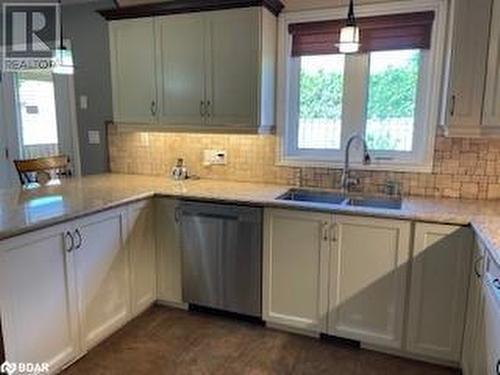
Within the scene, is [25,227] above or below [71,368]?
above

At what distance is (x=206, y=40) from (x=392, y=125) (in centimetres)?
143

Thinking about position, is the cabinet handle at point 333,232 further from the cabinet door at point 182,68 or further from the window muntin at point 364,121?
the cabinet door at point 182,68

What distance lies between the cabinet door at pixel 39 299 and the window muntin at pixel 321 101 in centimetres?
184

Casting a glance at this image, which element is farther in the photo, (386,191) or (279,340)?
(386,191)

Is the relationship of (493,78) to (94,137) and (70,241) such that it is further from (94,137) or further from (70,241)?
(94,137)

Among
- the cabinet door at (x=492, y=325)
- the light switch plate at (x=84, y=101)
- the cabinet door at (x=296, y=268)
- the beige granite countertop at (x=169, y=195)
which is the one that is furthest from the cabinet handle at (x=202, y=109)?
the cabinet door at (x=492, y=325)

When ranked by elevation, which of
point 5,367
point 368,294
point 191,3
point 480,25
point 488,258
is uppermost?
point 191,3

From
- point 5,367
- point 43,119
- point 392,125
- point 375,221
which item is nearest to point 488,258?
point 375,221

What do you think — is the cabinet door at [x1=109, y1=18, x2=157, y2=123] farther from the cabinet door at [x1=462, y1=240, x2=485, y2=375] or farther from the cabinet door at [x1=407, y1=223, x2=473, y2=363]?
the cabinet door at [x1=462, y1=240, x2=485, y2=375]

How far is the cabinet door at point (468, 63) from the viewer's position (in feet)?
6.72

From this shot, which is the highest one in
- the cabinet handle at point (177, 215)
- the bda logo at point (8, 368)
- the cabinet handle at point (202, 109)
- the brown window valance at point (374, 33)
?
the brown window valance at point (374, 33)

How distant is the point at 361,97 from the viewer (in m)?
2.76

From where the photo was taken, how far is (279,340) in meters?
2.52

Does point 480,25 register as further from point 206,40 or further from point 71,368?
point 71,368
